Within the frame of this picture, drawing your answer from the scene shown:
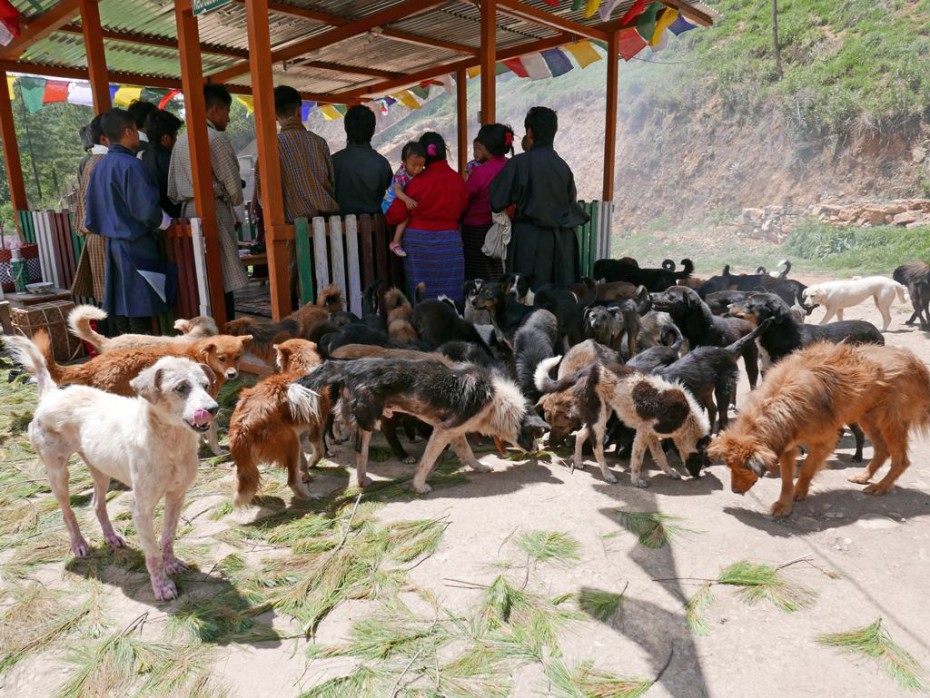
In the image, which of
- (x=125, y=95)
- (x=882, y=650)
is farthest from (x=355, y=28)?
(x=882, y=650)

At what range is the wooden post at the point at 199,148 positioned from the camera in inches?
251

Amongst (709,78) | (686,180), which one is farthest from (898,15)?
(686,180)

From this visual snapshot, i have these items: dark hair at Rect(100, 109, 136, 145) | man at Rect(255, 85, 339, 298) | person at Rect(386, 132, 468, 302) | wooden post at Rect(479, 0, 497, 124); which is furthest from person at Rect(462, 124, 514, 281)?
dark hair at Rect(100, 109, 136, 145)

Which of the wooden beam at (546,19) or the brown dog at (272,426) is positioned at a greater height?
the wooden beam at (546,19)

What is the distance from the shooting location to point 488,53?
771 centimetres

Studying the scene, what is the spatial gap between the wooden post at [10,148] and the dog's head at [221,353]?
7.38m

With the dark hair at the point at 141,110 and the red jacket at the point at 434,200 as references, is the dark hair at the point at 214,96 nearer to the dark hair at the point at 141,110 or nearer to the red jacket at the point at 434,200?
the dark hair at the point at 141,110

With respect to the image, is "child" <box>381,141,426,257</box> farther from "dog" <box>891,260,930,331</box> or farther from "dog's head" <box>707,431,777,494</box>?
"dog" <box>891,260,930,331</box>

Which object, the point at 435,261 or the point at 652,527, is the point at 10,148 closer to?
the point at 435,261

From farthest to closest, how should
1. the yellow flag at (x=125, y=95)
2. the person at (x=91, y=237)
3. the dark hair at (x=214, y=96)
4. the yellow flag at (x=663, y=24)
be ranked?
the yellow flag at (x=125, y=95) → the yellow flag at (x=663, y=24) → the dark hair at (x=214, y=96) → the person at (x=91, y=237)

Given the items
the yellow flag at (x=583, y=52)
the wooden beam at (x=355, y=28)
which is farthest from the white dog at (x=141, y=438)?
the yellow flag at (x=583, y=52)

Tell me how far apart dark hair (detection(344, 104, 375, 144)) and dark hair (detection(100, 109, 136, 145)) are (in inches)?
87.4

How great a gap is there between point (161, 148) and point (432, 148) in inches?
129

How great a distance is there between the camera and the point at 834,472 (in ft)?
14.8
